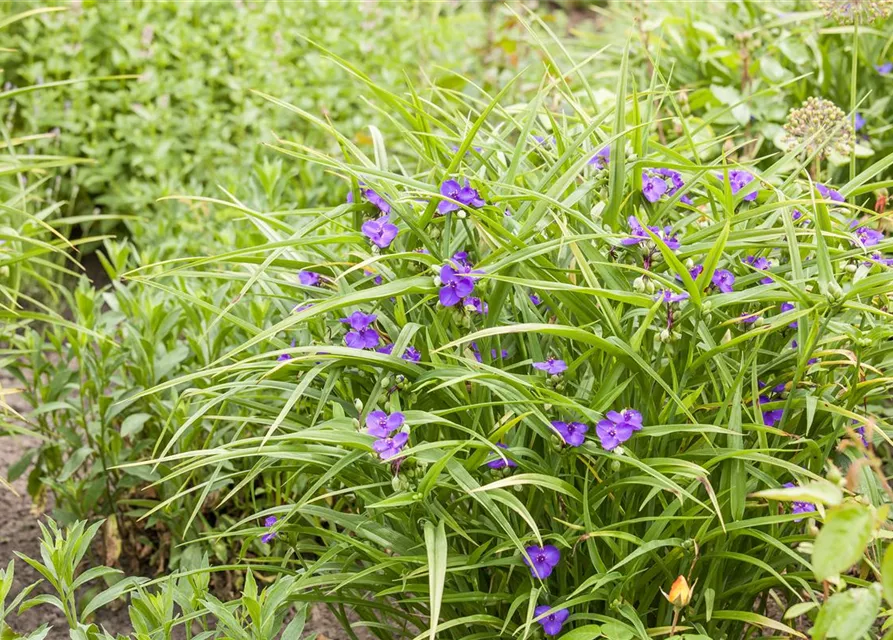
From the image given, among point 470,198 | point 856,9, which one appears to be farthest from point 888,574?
point 856,9

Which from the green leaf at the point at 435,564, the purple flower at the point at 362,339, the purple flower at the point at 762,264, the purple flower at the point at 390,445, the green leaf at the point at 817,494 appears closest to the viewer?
the green leaf at the point at 817,494

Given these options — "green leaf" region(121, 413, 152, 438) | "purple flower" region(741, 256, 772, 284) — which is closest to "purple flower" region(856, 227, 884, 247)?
"purple flower" region(741, 256, 772, 284)

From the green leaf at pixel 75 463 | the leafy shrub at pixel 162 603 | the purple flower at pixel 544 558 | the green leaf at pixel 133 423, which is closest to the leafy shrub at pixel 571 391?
the purple flower at pixel 544 558

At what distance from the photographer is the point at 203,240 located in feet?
10.8

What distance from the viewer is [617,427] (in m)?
1.60

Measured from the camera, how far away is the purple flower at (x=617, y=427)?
5.18ft

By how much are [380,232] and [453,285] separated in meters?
0.20

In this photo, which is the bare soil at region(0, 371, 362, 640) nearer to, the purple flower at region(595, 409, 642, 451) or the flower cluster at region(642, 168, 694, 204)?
the purple flower at region(595, 409, 642, 451)

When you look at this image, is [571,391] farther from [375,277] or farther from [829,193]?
[829,193]

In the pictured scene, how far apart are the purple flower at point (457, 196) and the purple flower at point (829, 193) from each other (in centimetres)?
69

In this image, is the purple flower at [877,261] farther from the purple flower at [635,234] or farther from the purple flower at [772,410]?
the purple flower at [635,234]

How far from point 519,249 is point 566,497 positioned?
453mm

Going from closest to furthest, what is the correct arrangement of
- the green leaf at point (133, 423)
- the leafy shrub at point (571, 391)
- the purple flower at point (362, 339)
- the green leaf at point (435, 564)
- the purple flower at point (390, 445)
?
the green leaf at point (435, 564)
the purple flower at point (390, 445)
the leafy shrub at point (571, 391)
the purple flower at point (362, 339)
the green leaf at point (133, 423)

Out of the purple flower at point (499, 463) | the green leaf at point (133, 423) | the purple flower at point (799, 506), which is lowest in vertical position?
the green leaf at point (133, 423)
